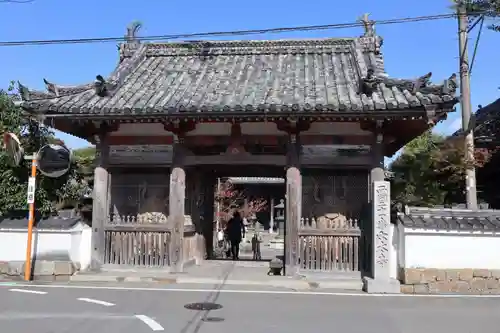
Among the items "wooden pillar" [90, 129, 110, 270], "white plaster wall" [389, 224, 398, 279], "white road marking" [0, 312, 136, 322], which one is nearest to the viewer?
"white road marking" [0, 312, 136, 322]

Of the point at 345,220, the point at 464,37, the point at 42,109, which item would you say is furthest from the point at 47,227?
the point at 464,37

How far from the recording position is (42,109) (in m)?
11.6

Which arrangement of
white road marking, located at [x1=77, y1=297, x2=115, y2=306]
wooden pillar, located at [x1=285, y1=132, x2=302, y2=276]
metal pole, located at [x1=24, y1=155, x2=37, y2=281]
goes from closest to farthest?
white road marking, located at [x1=77, y1=297, x2=115, y2=306], metal pole, located at [x1=24, y1=155, x2=37, y2=281], wooden pillar, located at [x1=285, y1=132, x2=302, y2=276]

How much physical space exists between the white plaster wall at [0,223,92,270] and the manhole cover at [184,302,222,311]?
464 centimetres

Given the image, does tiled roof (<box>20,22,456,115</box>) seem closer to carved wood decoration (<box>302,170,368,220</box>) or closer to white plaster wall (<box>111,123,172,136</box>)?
white plaster wall (<box>111,123,172,136</box>)

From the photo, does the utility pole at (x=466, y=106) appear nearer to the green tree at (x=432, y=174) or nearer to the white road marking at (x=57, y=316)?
the green tree at (x=432, y=174)

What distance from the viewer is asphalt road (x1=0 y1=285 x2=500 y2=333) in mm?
7246

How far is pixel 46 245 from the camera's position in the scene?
A: 39.4 feet

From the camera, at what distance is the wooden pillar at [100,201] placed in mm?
12227

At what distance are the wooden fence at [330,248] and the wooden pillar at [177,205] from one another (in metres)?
3.02

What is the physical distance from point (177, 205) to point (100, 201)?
6.70 feet

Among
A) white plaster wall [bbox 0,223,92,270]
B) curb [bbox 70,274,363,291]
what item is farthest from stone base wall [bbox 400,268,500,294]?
white plaster wall [bbox 0,223,92,270]

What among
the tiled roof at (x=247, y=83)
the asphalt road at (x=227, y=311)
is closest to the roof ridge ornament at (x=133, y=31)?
the tiled roof at (x=247, y=83)

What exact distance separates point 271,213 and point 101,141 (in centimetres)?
2977
